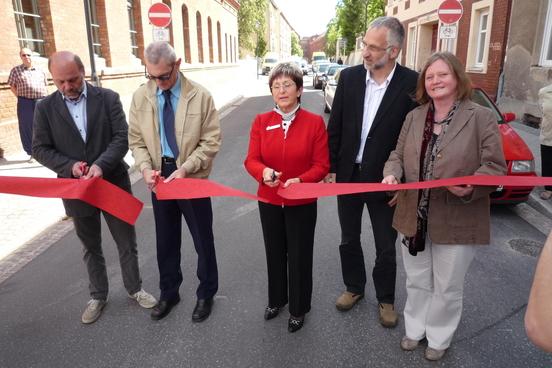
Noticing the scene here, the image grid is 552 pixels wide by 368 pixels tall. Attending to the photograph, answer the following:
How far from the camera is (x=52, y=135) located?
3143 millimetres

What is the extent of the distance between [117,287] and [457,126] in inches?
123

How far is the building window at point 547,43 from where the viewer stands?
10977mm

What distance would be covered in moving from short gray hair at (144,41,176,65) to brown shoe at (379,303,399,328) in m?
2.40

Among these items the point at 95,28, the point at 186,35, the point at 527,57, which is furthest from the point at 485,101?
the point at 186,35

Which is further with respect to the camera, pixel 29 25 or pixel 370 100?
pixel 29 25

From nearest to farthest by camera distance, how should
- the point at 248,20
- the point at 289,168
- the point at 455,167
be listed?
the point at 455,167 → the point at 289,168 → the point at 248,20

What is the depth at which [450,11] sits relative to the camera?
980cm

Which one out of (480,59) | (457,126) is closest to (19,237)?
(457,126)

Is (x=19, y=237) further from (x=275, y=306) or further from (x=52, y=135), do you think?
(x=275, y=306)

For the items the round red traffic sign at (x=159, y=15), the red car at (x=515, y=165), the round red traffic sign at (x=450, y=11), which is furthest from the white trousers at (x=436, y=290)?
the round red traffic sign at (x=159, y=15)

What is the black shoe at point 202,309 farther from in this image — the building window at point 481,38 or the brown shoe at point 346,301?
the building window at point 481,38

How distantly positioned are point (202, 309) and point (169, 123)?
147cm

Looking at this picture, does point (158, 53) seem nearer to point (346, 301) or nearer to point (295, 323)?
point (295, 323)

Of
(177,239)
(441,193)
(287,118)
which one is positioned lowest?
(177,239)
